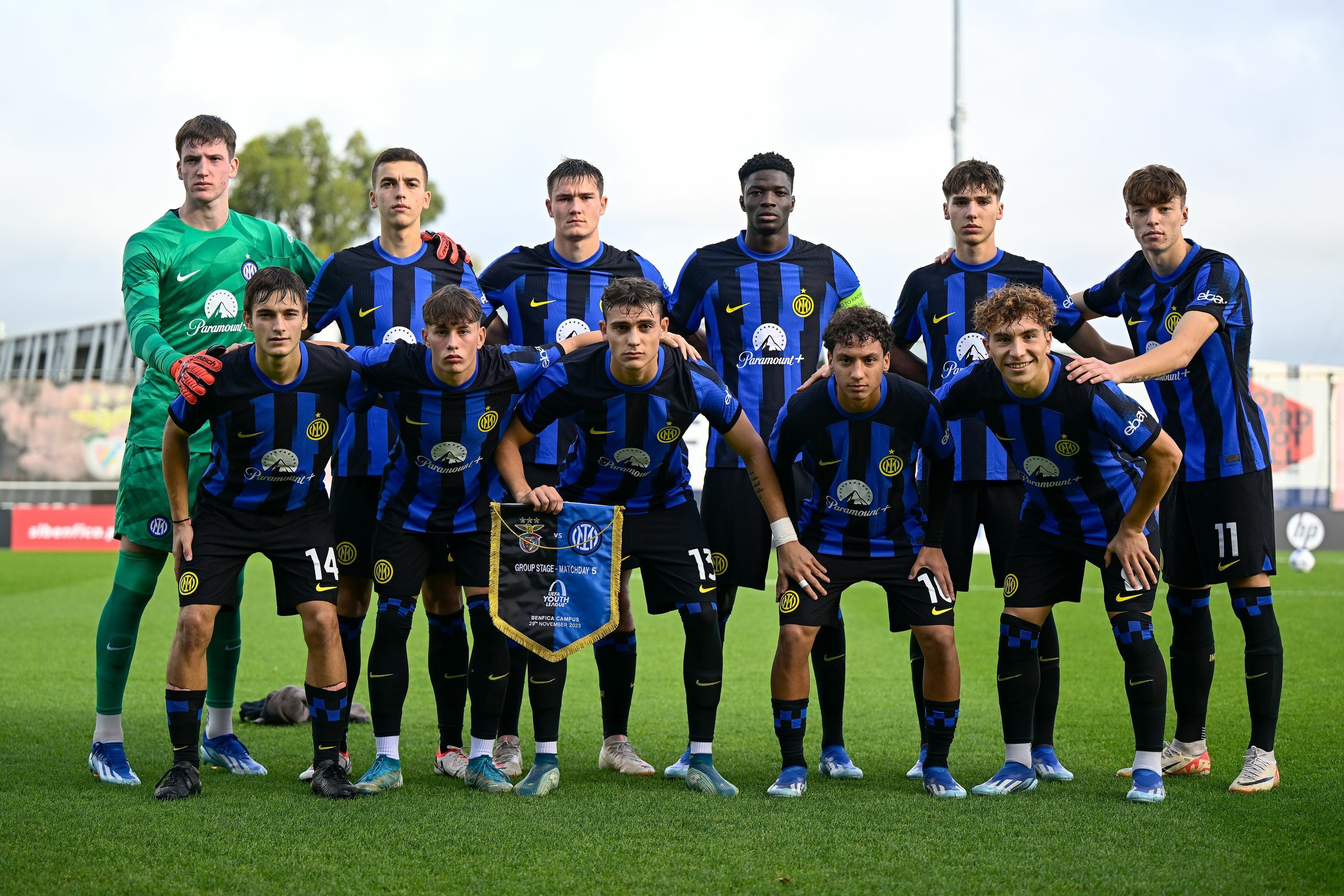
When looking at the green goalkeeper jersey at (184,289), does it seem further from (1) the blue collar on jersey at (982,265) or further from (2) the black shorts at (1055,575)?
(2) the black shorts at (1055,575)

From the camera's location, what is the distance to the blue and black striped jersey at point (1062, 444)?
13.4 feet

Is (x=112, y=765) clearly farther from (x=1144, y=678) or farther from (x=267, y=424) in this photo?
(x=1144, y=678)

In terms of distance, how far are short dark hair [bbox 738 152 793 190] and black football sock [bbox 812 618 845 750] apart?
1.85m

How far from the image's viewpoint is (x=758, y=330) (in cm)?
480

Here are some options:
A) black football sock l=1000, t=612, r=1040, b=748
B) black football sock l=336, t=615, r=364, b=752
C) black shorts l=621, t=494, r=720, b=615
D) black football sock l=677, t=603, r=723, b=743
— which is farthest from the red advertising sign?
black football sock l=1000, t=612, r=1040, b=748

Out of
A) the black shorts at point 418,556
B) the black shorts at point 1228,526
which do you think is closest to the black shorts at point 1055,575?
the black shorts at point 1228,526

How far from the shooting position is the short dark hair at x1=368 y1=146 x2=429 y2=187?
4.76 meters

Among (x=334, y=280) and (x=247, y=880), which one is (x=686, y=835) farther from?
(x=334, y=280)

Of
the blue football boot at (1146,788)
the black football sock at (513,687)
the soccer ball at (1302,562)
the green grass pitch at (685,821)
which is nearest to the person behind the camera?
the green grass pitch at (685,821)

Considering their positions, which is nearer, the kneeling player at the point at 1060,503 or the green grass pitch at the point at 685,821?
the green grass pitch at the point at 685,821

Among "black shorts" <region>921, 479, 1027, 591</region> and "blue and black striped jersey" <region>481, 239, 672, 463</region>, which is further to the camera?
"blue and black striped jersey" <region>481, 239, 672, 463</region>

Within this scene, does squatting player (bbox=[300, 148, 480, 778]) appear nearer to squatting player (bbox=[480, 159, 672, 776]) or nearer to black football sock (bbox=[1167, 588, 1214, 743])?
squatting player (bbox=[480, 159, 672, 776])

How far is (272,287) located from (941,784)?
9.55ft

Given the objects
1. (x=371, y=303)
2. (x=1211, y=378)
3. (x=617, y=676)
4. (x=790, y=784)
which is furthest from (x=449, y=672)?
(x=1211, y=378)
